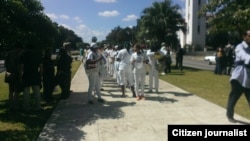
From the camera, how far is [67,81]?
11.7m

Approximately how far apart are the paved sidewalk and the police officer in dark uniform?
43cm

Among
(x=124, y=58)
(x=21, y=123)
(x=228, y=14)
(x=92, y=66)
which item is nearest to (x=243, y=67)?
(x=92, y=66)

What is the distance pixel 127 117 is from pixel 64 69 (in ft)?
11.0

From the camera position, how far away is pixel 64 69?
11438mm

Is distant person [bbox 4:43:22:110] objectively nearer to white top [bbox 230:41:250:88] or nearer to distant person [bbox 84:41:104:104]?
distant person [bbox 84:41:104:104]

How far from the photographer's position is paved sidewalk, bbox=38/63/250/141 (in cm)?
739

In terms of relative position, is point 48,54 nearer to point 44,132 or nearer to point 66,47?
point 66,47

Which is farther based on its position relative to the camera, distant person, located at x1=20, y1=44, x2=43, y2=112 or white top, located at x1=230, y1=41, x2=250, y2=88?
distant person, located at x1=20, y1=44, x2=43, y2=112

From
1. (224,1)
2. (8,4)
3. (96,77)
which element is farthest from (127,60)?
(224,1)

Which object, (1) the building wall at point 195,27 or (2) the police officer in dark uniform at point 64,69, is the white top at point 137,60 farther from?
(1) the building wall at point 195,27

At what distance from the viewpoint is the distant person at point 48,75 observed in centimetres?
1132

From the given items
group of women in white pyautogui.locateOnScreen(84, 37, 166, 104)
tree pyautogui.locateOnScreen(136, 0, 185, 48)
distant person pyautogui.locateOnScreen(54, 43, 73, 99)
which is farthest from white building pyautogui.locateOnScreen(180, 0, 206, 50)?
distant person pyautogui.locateOnScreen(54, 43, 73, 99)

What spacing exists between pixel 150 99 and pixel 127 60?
137 cm

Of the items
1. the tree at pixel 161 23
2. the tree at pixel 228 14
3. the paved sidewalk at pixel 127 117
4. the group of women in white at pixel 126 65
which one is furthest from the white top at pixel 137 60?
the tree at pixel 161 23
